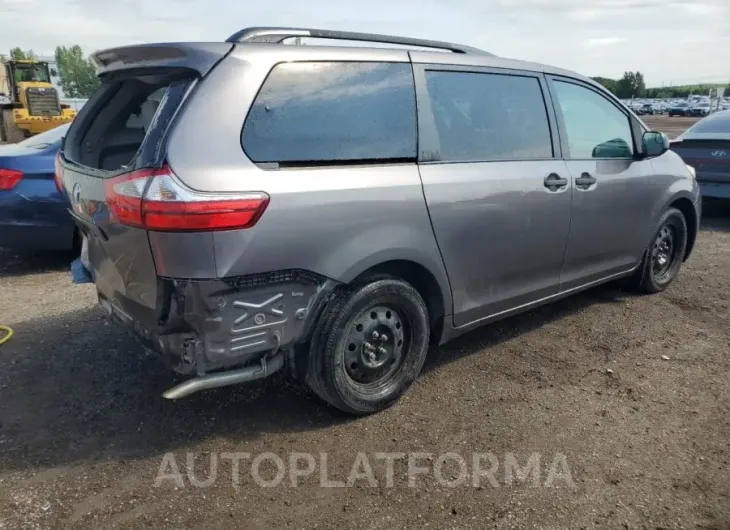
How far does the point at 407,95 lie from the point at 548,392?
6.29 ft

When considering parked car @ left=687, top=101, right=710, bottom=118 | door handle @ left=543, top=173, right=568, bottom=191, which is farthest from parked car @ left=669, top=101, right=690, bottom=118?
door handle @ left=543, top=173, right=568, bottom=191

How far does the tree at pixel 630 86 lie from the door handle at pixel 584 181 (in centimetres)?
9045

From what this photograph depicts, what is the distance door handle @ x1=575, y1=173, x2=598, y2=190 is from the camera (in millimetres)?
4156

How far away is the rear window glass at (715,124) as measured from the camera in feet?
28.6

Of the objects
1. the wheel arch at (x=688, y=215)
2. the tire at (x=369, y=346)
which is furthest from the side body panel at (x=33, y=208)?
the wheel arch at (x=688, y=215)

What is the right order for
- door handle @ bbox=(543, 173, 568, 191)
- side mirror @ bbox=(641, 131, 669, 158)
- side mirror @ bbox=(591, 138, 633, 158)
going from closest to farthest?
door handle @ bbox=(543, 173, 568, 191) → side mirror @ bbox=(591, 138, 633, 158) → side mirror @ bbox=(641, 131, 669, 158)

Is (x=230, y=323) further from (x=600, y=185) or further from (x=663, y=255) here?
(x=663, y=255)

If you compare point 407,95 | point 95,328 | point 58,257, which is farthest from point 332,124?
point 58,257

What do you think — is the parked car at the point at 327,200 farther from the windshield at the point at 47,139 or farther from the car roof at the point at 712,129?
the car roof at the point at 712,129

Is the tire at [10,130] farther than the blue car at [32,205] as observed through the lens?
Yes

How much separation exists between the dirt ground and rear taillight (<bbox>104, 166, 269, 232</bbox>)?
1179mm

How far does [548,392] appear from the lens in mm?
3666

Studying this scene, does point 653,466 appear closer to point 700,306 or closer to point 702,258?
point 700,306

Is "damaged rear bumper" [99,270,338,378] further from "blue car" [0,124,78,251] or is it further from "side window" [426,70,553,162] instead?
"blue car" [0,124,78,251]
